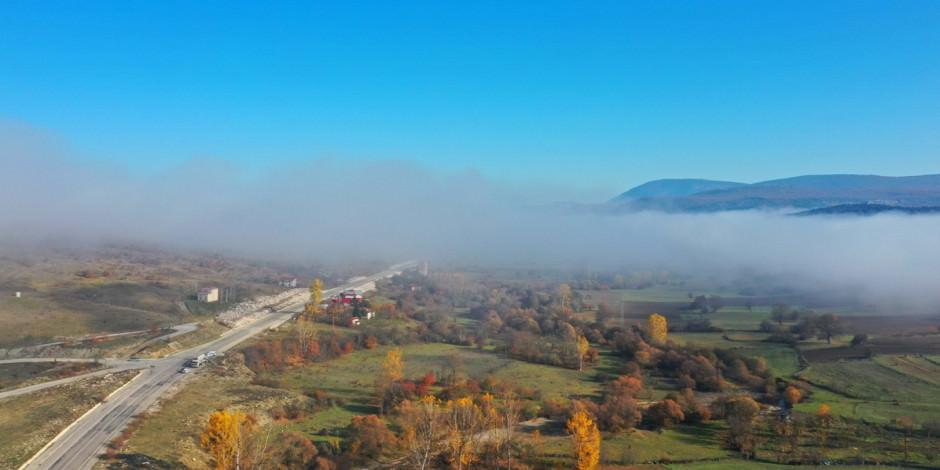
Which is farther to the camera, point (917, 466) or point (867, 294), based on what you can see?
point (867, 294)

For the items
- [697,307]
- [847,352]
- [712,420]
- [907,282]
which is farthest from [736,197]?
[712,420]

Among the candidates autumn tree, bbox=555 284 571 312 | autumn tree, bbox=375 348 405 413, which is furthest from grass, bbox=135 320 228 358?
autumn tree, bbox=555 284 571 312

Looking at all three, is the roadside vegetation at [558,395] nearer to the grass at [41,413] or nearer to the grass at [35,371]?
the grass at [41,413]

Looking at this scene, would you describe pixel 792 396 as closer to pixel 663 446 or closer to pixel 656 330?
pixel 663 446

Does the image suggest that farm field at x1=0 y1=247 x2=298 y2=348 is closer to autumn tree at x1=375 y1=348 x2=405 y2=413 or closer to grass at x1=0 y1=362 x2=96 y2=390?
grass at x1=0 y1=362 x2=96 y2=390

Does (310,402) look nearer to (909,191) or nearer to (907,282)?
(907,282)

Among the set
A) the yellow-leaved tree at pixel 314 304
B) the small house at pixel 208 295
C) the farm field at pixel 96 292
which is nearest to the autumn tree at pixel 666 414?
the yellow-leaved tree at pixel 314 304
